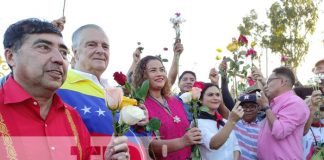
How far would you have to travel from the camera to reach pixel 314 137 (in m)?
5.41

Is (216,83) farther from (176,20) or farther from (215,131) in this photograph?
(176,20)

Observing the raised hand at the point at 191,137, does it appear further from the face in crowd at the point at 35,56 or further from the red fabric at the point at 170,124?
the face in crowd at the point at 35,56

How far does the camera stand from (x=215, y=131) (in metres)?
4.34

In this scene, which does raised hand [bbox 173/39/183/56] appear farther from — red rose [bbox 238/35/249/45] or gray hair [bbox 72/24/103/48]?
gray hair [bbox 72/24/103/48]

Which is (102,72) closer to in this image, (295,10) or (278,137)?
(278,137)

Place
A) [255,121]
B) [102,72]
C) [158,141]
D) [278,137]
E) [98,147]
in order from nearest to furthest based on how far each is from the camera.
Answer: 1. [98,147]
2. [102,72]
3. [158,141]
4. [278,137]
5. [255,121]

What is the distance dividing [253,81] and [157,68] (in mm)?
1917

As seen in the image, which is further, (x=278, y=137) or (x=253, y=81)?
(x=253, y=81)

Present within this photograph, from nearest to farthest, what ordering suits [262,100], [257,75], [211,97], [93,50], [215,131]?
[93,50], [215,131], [211,97], [262,100], [257,75]

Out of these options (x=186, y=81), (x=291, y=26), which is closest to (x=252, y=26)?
(x=291, y=26)

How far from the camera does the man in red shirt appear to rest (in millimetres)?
2262

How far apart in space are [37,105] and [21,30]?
442 millimetres

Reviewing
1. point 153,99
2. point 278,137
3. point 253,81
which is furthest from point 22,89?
point 253,81

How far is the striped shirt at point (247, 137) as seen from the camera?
4.78 m
